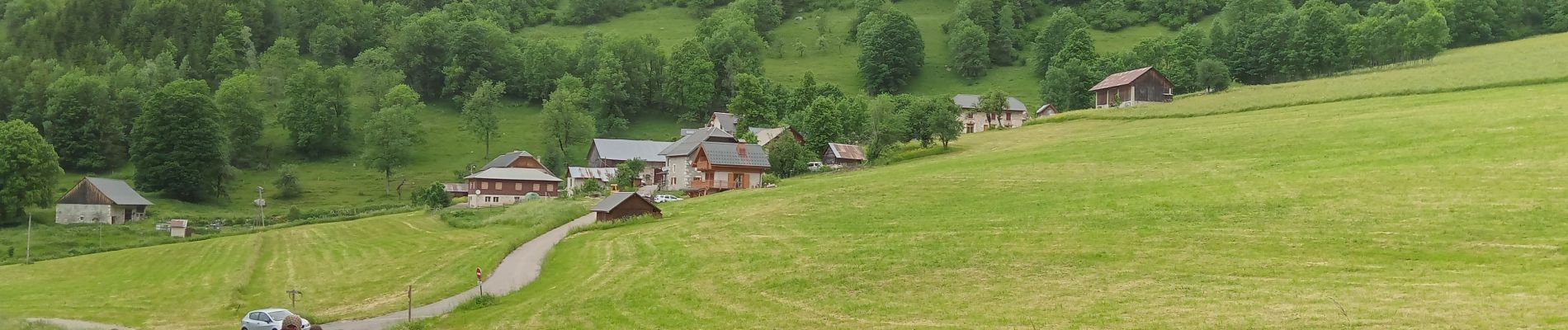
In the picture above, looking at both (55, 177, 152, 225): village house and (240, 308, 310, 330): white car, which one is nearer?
(240, 308, 310, 330): white car

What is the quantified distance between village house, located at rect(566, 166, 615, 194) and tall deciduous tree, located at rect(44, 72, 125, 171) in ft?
151

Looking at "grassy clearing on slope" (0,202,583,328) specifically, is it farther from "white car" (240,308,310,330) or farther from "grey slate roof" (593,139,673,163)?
"grey slate roof" (593,139,673,163)

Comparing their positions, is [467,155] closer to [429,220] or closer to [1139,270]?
[429,220]

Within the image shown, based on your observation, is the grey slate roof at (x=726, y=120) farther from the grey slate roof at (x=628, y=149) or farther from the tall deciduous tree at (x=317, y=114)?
the tall deciduous tree at (x=317, y=114)

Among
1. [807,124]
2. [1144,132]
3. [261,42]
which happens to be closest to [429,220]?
[807,124]

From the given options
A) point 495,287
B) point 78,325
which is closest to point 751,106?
point 495,287

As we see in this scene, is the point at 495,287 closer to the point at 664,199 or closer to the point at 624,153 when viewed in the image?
the point at 664,199

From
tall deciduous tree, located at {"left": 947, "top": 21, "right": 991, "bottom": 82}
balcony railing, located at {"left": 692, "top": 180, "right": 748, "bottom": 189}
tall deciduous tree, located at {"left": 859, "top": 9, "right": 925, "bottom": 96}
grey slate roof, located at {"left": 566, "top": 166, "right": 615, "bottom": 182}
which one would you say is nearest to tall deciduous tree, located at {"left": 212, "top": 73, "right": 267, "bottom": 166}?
grey slate roof, located at {"left": 566, "top": 166, "right": 615, "bottom": 182}

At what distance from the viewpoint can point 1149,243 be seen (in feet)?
152

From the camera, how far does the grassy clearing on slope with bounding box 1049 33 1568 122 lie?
278 feet

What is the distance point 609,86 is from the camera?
5723 inches

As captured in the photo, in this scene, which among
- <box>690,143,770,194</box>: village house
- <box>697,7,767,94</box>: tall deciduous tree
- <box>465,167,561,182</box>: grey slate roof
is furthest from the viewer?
<box>697,7,767,94</box>: tall deciduous tree

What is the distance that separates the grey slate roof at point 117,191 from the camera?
9438cm

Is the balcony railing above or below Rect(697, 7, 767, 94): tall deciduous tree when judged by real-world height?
below
